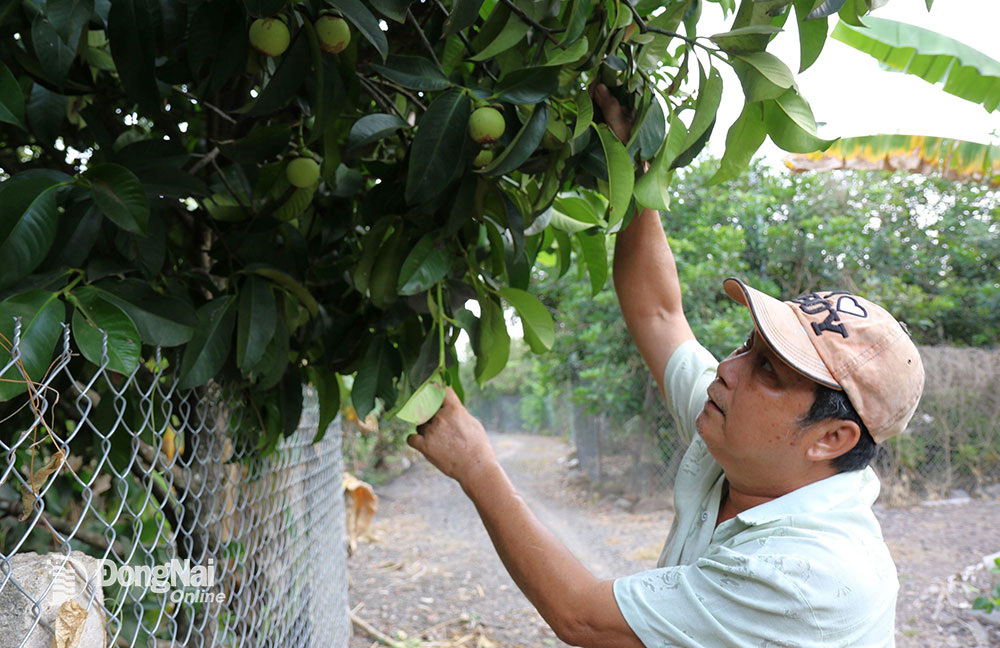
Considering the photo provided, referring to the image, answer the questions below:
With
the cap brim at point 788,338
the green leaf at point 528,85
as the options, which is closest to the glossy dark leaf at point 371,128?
the green leaf at point 528,85

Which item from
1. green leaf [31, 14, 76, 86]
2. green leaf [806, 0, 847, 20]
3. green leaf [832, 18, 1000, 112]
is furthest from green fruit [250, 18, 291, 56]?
green leaf [832, 18, 1000, 112]

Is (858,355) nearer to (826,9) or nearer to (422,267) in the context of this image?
(826,9)

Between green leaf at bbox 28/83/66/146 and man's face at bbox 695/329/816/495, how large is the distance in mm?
1160

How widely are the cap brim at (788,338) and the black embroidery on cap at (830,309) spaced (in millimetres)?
29

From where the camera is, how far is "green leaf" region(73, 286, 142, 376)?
911 millimetres

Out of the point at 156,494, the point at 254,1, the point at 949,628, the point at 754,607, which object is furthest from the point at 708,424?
the point at 949,628

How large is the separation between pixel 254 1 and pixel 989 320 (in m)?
9.51

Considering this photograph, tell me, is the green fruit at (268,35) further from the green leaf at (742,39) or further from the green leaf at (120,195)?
the green leaf at (742,39)

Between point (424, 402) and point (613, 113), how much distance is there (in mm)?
553

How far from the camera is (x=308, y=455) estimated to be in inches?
96.2

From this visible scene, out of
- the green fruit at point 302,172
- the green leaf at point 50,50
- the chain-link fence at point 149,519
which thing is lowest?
the chain-link fence at point 149,519

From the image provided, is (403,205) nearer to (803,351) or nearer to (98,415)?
(98,415)

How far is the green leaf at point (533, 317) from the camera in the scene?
134 centimetres

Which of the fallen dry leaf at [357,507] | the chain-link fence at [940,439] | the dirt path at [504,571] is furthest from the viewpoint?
the chain-link fence at [940,439]
